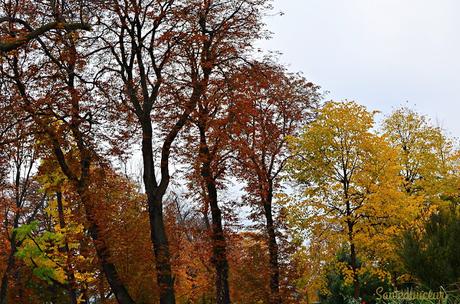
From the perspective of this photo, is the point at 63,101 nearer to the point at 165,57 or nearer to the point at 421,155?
the point at 165,57

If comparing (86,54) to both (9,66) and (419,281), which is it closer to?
(9,66)

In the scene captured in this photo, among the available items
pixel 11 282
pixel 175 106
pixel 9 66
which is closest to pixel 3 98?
pixel 9 66

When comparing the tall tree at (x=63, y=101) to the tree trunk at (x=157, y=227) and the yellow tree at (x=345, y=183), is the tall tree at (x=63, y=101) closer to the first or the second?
the tree trunk at (x=157, y=227)

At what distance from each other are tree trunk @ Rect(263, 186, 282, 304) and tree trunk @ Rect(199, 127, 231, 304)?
2920mm

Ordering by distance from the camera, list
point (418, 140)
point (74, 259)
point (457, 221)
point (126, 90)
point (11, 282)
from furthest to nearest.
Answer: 1. point (418, 140)
2. point (11, 282)
3. point (74, 259)
4. point (126, 90)
5. point (457, 221)

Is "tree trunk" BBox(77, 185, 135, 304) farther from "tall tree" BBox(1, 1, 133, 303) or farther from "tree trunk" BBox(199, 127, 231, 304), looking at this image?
"tree trunk" BBox(199, 127, 231, 304)

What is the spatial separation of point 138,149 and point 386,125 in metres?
21.9

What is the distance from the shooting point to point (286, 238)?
Answer: 24766 mm

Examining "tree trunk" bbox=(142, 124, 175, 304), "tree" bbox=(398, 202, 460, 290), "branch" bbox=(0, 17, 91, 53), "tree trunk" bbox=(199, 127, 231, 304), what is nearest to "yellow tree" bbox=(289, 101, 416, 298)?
"tree trunk" bbox=(199, 127, 231, 304)

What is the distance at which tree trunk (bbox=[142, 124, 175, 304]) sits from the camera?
51.1ft

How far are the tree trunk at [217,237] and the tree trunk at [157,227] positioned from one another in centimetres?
365

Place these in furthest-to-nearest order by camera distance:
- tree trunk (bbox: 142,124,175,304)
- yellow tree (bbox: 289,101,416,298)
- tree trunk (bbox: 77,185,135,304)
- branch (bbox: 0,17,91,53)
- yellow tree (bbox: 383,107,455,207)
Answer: yellow tree (bbox: 383,107,455,207), yellow tree (bbox: 289,101,416,298), tree trunk (bbox: 77,185,135,304), tree trunk (bbox: 142,124,175,304), branch (bbox: 0,17,91,53)

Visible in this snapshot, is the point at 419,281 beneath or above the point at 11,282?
beneath

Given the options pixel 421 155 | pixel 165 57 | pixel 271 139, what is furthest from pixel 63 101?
pixel 421 155
